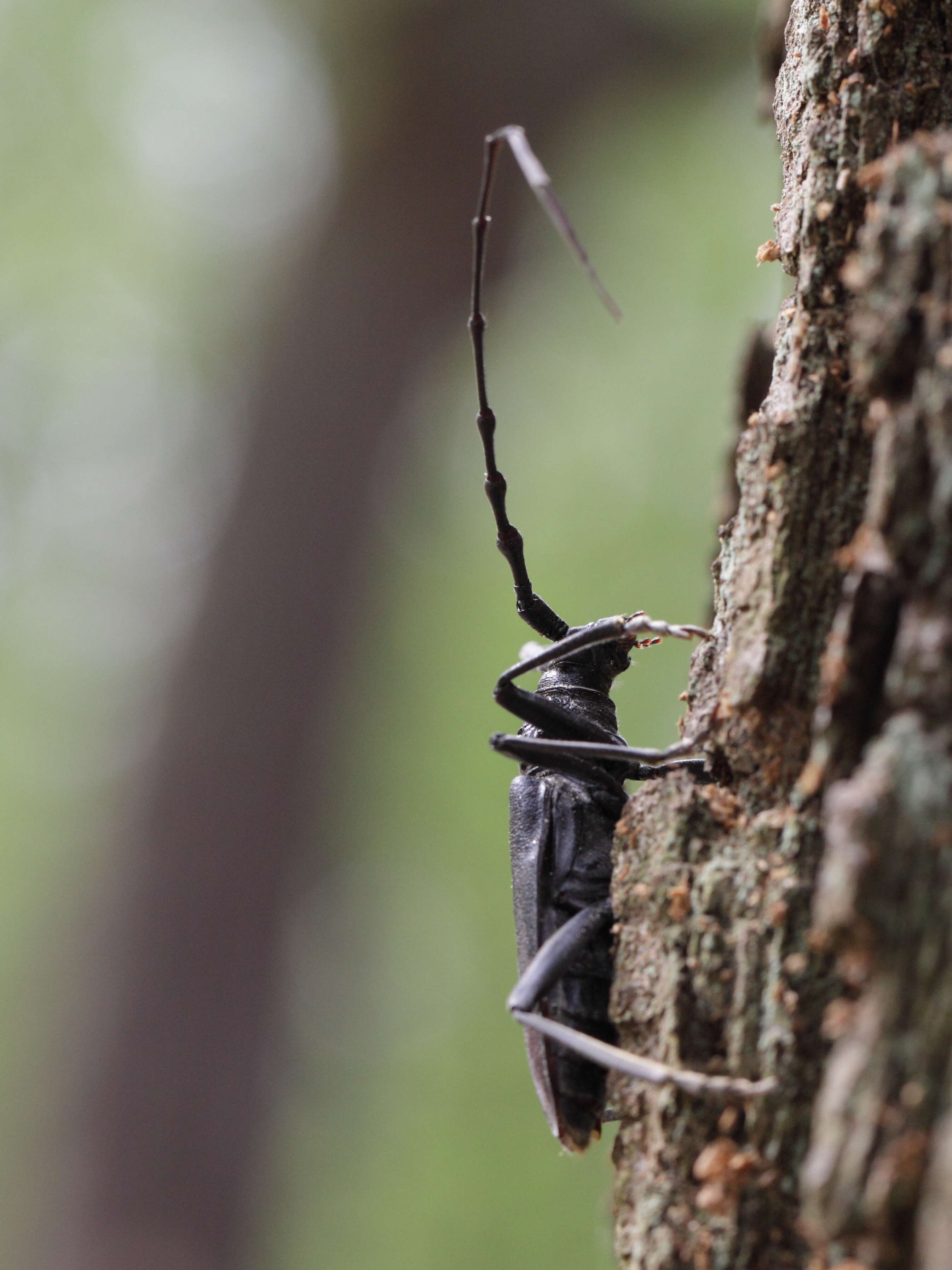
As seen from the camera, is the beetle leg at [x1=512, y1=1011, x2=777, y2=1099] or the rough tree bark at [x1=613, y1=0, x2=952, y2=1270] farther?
the beetle leg at [x1=512, y1=1011, x2=777, y2=1099]

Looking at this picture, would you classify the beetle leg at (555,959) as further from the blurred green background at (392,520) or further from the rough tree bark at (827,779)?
the blurred green background at (392,520)

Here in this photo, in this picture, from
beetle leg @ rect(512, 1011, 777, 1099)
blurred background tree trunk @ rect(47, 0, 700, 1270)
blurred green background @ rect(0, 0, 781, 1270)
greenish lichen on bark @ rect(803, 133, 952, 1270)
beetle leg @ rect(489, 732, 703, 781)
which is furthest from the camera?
blurred green background @ rect(0, 0, 781, 1270)

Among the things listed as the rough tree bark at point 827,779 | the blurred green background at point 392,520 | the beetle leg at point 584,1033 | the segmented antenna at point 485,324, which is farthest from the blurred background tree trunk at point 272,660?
the rough tree bark at point 827,779

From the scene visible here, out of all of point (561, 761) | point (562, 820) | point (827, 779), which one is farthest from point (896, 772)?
point (562, 820)

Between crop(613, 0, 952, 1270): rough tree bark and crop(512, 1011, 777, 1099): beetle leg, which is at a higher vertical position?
crop(613, 0, 952, 1270): rough tree bark

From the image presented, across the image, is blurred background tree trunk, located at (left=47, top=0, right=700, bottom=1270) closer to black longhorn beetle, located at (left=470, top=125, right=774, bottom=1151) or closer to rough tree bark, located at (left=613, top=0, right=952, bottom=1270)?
black longhorn beetle, located at (left=470, top=125, right=774, bottom=1151)

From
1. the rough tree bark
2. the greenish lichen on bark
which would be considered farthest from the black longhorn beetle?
the greenish lichen on bark

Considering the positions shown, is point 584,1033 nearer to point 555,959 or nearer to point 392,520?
point 555,959
